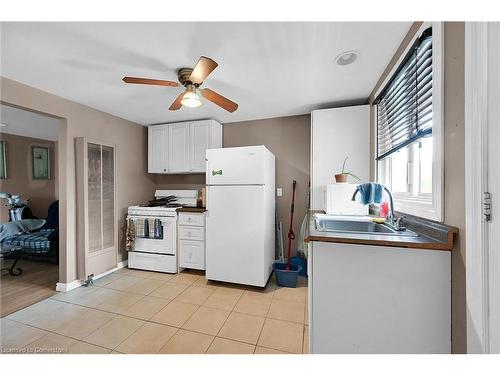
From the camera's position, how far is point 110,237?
2812mm

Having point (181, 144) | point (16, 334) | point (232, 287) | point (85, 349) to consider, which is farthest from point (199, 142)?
point (16, 334)

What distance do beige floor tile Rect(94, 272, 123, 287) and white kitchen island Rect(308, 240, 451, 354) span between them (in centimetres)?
256

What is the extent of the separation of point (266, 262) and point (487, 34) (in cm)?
231

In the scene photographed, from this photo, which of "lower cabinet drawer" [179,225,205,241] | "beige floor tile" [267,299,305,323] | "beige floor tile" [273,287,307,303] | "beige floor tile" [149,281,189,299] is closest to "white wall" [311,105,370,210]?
"beige floor tile" [273,287,307,303]

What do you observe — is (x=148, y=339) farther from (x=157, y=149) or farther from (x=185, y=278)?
(x=157, y=149)

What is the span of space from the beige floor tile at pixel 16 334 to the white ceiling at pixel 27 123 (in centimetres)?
243

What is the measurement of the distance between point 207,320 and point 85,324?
105 cm

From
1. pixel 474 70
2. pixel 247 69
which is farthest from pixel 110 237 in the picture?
pixel 474 70

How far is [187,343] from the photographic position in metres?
1.54

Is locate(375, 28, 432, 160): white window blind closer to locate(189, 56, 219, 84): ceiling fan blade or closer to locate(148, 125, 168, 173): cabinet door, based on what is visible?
locate(189, 56, 219, 84): ceiling fan blade

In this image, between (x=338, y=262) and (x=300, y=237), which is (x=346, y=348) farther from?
(x=300, y=237)

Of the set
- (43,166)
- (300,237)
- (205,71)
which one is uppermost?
(205,71)

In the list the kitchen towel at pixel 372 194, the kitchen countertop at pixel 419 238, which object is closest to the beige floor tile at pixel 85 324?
the kitchen countertop at pixel 419 238

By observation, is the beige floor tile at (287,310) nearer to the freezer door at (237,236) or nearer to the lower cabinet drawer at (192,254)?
the freezer door at (237,236)
